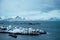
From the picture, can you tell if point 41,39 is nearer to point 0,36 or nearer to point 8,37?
point 8,37

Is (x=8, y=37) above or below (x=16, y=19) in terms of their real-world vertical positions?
below

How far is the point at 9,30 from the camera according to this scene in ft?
15.9

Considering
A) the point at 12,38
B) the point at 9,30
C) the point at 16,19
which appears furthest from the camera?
the point at 9,30

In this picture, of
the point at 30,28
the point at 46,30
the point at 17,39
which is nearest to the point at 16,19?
the point at 17,39

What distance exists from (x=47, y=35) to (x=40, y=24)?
512mm

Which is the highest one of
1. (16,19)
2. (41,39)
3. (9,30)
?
(16,19)

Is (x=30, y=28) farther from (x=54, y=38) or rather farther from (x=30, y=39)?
(x=54, y=38)

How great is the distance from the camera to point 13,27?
4871mm

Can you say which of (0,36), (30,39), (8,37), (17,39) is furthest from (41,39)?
(0,36)

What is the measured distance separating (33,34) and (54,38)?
2.79 feet

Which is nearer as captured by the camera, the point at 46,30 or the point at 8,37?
the point at 8,37

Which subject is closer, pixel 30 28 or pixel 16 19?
pixel 16 19

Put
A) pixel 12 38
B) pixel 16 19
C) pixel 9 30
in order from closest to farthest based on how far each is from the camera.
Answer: pixel 16 19, pixel 12 38, pixel 9 30

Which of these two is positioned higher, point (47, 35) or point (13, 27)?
point (13, 27)
